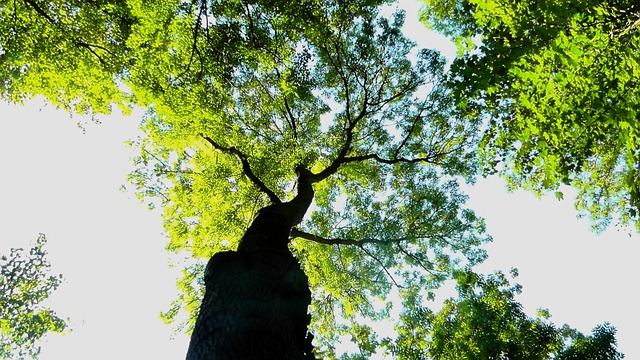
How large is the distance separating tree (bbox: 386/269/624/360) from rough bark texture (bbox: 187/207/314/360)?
6593mm

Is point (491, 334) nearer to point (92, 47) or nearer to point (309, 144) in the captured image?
point (309, 144)

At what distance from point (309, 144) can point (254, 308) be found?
26.9 ft

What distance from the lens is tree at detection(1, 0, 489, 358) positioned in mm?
7605

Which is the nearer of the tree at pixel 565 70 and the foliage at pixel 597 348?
the tree at pixel 565 70

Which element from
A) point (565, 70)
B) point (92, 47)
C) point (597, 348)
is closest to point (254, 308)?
point (565, 70)

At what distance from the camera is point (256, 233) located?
5.43 m

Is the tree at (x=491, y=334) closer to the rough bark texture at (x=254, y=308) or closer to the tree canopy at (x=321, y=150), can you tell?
the tree canopy at (x=321, y=150)

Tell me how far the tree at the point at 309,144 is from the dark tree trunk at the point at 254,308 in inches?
120

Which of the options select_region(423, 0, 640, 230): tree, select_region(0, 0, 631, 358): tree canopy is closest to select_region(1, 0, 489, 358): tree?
select_region(0, 0, 631, 358): tree canopy

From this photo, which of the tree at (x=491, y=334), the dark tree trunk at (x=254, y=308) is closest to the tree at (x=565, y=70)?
the dark tree trunk at (x=254, y=308)

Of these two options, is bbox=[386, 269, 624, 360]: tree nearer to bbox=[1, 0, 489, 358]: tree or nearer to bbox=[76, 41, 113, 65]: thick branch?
bbox=[1, 0, 489, 358]: tree

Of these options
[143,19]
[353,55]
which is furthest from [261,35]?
[353,55]

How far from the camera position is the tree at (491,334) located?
8977mm

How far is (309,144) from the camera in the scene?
11.6 metres
